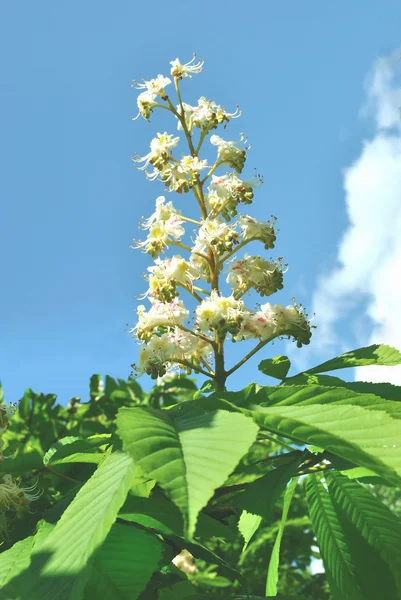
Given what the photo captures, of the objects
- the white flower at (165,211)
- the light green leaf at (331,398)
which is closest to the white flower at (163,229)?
the white flower at (165,211)

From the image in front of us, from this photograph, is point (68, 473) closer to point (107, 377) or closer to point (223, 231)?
point (223, 231)

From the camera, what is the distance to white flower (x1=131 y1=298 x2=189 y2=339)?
2.08 metres

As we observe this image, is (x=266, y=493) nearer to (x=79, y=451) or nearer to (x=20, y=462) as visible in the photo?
(x=79, y=451)

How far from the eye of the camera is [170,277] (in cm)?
209

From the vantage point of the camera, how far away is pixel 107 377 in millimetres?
4148

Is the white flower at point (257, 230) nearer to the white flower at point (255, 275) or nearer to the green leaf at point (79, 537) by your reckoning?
the white flower at point (255, 275)

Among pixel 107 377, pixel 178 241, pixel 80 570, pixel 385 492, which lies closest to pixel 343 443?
pixel 80 570

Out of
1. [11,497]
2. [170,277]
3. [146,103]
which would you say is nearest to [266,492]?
[11,497]

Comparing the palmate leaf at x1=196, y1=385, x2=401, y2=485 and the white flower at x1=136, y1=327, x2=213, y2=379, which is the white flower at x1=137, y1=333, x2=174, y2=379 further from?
the palmate leaf at x1=196, y1=385, x2=401, y2=485

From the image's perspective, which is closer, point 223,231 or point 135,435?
point 135,435

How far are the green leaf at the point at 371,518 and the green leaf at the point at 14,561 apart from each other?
737 mm

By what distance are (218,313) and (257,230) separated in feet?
1.35

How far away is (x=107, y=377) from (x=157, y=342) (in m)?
2.17

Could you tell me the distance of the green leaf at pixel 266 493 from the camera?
1.25 meters
